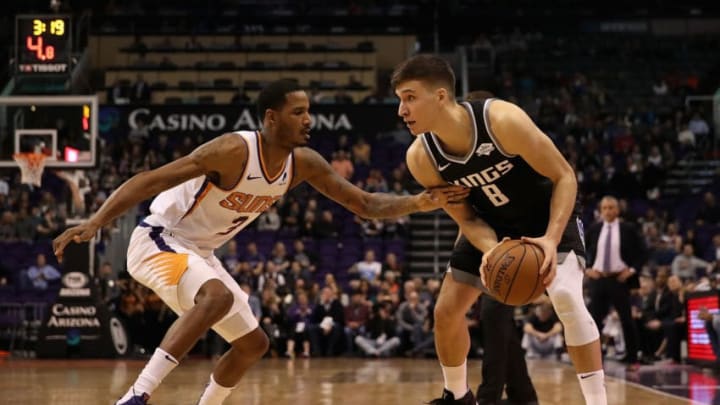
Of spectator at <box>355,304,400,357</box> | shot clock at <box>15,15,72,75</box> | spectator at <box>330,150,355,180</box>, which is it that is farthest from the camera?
spectator at <box>330,150,355,180</box>

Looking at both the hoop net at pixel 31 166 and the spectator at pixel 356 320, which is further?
the spectator at pixel 356 320

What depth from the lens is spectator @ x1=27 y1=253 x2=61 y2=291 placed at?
15750 millimetres

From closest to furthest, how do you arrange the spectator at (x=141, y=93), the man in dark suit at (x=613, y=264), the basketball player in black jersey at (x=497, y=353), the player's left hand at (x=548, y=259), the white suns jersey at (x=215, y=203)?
the player's left hand at (x=548, y=259), the white suns jersey at (x=215, y=203), the basketball player in black jersey at (x=497, y=353), the man in dark suit at (x=613, y=264), the spectator at (x=141, y=93)

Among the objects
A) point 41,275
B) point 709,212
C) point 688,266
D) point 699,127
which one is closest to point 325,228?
point 41,275

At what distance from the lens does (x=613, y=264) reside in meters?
10.1

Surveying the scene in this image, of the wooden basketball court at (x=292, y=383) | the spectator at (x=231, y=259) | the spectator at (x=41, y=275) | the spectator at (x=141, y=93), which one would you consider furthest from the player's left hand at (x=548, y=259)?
the spectator at (x=141, y=93)

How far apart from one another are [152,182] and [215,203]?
1.35 ft

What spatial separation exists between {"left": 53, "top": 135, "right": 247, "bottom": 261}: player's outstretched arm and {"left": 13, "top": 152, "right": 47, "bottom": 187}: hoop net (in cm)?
924

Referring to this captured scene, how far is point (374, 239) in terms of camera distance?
1745 cm

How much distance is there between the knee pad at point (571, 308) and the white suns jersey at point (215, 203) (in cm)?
155

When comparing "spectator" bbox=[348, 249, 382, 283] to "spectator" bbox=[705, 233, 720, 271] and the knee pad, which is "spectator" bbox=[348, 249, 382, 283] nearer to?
"spectator" bbox=[705, 233, 720, 271]

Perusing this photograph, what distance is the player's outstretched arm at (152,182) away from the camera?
4.70m

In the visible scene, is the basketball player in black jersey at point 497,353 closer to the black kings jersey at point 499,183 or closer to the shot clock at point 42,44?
the black kings jersey at point 499,183

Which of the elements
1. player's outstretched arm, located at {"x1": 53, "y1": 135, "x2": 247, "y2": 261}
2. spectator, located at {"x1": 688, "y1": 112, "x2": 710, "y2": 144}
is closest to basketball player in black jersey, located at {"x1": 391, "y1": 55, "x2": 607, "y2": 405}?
player's outstretched arm, located at {"x1": 53, "y1": 135, "x2": 247, "y2": 261}
